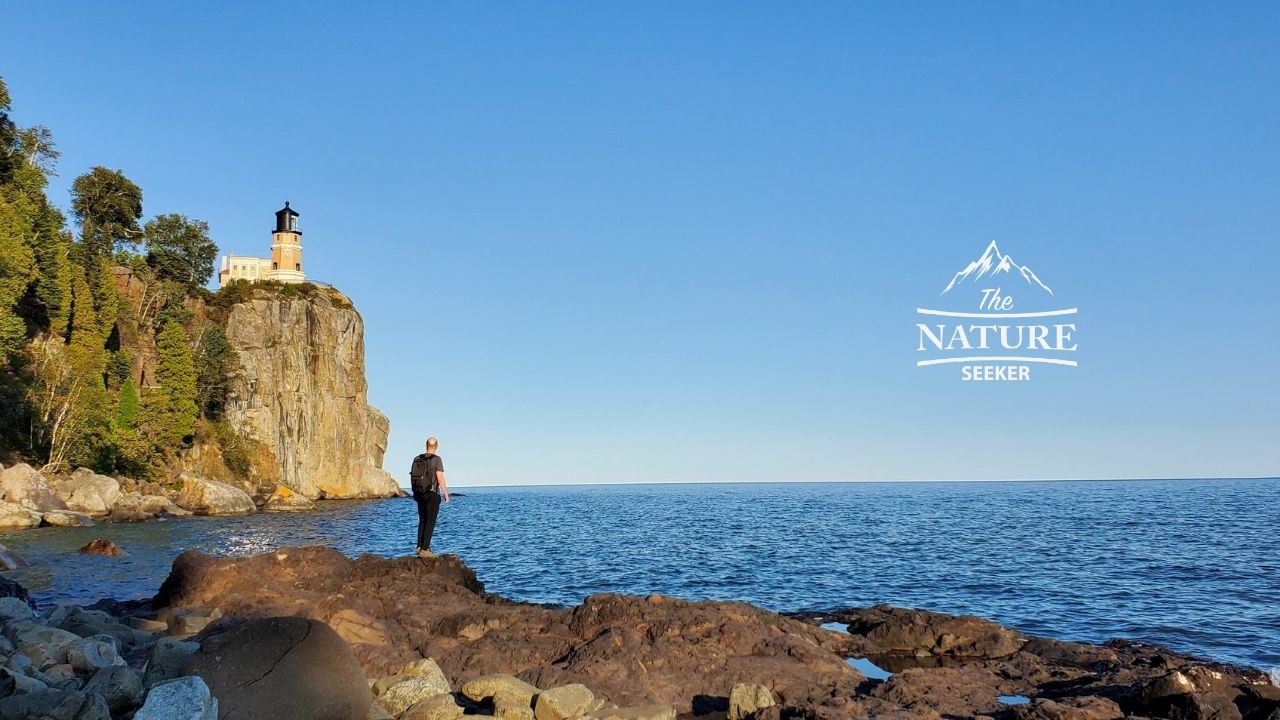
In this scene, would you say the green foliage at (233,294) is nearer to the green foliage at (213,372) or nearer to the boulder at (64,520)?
the green foliage at (213,372)

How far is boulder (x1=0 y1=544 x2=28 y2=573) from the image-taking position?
23.8 m

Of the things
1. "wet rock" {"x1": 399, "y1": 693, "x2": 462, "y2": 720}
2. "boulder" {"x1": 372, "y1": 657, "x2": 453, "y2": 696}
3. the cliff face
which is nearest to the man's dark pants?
"boulder" {"x1": 372, "y1": 657, "x2": 453, "y2": 696}

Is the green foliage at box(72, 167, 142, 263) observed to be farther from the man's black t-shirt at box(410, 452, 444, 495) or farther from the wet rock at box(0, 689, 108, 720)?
the wet rock at box(0, 689, 108, 720)

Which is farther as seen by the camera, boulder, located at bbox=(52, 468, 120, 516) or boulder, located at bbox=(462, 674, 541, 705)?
boulder, located at bbox=(52, 468, 120, 516)

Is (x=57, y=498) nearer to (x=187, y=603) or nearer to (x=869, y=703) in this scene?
(x=187, y=603)

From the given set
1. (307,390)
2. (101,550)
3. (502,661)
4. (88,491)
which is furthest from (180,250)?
(502,661)

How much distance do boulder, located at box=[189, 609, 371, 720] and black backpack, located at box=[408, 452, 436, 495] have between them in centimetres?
805

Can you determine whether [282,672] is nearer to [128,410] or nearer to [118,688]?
[118,688]

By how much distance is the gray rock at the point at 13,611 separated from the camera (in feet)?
41.4

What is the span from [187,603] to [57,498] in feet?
128

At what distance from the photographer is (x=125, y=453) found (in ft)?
198

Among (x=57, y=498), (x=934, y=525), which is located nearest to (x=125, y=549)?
(x=57, y=498)

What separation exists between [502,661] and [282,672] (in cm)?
380

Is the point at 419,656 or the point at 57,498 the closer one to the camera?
the point at 419,656
